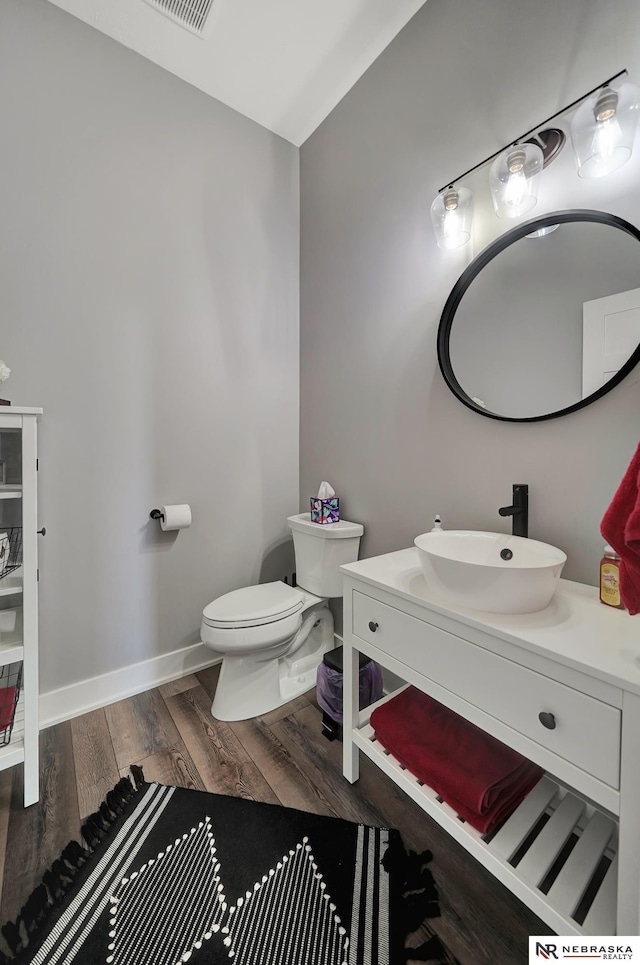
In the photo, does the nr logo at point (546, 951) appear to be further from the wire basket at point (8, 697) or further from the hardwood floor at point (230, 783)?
the wire basket at point (8, 697)

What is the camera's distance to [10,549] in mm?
1264

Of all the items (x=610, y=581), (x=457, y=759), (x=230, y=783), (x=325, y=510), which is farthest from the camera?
(x=325, y=510)

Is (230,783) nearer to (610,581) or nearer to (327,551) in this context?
(327,551)

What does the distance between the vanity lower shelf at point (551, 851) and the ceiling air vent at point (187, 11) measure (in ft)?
9.07

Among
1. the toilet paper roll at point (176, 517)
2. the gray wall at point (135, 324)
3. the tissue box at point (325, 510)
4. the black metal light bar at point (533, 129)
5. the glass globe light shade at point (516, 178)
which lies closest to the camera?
the black metal light bar at point (533, 129)

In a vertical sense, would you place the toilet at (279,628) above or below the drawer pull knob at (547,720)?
below

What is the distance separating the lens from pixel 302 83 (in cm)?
175

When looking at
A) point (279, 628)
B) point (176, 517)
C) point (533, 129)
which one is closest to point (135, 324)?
point (176, 517)

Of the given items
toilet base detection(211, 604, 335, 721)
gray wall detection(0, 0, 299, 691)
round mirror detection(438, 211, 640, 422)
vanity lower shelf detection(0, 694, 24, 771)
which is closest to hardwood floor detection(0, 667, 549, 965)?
toilet base detection(211, 604, 335, 721)

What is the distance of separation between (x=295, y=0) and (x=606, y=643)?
2396 millimetres

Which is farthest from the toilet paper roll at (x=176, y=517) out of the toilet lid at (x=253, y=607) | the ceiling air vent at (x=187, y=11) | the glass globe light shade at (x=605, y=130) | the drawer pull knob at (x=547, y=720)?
the ceiling air vent at (x=187, y=11)

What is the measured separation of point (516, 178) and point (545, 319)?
420mm

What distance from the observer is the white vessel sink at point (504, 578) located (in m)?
0.81

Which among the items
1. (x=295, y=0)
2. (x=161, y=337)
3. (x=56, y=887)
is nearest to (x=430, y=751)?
(x=56, y=887)
